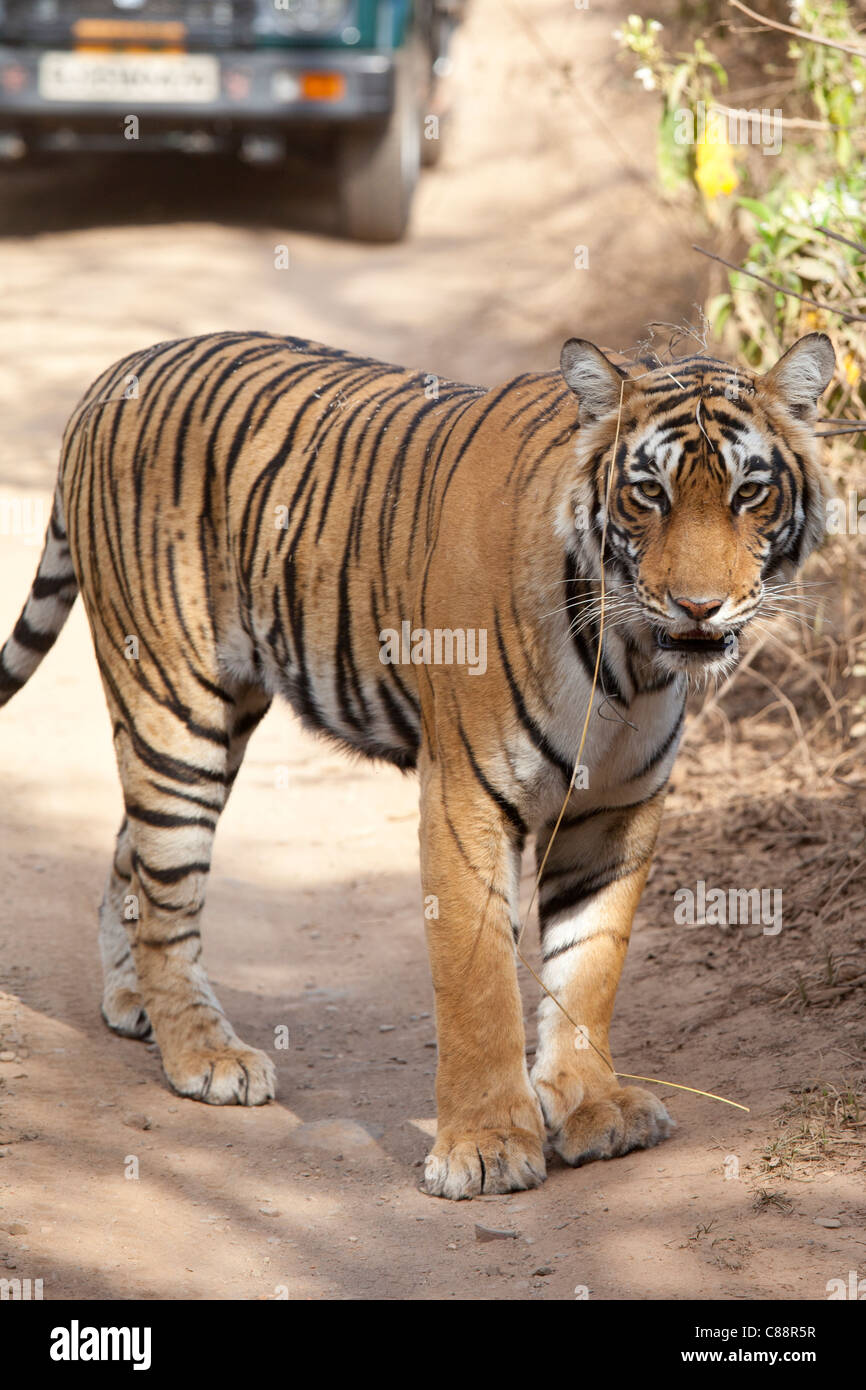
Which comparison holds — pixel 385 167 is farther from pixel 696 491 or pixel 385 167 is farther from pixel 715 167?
pixel 696 491

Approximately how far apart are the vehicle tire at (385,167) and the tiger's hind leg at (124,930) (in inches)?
270

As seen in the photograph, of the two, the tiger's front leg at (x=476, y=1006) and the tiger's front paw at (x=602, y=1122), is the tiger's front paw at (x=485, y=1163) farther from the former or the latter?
the tiger's front paw at (x=602, y=1122)

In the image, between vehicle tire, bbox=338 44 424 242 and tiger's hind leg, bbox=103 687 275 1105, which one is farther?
vehicle tire, bbox=338 44 424 242

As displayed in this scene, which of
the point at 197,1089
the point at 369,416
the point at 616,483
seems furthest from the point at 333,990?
the point at 616,483

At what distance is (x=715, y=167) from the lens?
5.25m

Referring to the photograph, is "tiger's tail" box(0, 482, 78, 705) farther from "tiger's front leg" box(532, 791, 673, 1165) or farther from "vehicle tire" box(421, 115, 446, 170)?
"vehicle tire" box(421, 115, 446, 170)

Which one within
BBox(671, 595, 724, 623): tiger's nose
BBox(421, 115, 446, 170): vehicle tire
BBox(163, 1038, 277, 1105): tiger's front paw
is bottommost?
BBox(163, 1038, 277, 1105): tiger's front paw

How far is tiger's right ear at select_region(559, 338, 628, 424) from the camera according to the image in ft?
10.0

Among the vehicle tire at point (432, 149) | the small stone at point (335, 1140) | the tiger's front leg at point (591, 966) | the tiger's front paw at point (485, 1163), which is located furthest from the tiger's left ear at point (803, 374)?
the vehicle tire at point (432, 149)

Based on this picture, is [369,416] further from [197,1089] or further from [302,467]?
[197,1089]

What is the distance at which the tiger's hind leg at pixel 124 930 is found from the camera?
13.6 feet

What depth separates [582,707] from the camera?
3211 mm

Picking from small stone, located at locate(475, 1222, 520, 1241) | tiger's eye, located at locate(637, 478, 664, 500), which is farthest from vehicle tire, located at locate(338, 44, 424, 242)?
small stone, located at locate(475, 1222, 520, 1241)

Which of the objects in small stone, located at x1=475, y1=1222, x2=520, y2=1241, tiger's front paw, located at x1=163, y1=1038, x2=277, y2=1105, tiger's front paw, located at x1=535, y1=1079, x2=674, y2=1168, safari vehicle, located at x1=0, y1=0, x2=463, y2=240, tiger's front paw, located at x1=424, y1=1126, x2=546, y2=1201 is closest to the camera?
small stone, located at x1=475, y1=1222, x2=520, y2=1241
